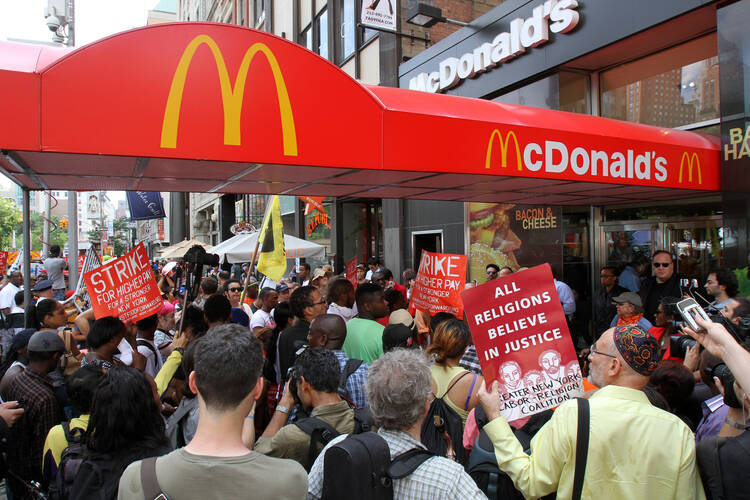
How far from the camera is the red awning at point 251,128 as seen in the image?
360cm

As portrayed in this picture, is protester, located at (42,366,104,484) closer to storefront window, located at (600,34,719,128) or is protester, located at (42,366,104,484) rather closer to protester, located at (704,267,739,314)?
protester, located at (704,267,739,314)

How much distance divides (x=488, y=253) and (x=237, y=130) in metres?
8.31

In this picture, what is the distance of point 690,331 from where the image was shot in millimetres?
2234

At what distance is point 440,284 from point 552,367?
11.0 feet

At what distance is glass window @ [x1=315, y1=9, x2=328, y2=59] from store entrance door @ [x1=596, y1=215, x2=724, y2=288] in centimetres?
1274

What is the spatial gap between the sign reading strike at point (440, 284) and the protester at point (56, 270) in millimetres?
8546

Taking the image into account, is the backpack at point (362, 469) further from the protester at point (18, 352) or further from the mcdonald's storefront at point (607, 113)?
the mcdonald's storefront at point (607, 113)

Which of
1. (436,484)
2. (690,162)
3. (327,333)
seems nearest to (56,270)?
(327,333)

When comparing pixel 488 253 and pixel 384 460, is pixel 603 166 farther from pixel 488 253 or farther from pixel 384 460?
pixel 488 253

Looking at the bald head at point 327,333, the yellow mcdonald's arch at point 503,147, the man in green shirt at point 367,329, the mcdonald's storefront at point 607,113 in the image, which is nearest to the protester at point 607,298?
the mcdonald's storefront at point 607,113

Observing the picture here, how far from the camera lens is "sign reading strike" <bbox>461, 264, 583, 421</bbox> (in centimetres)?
283

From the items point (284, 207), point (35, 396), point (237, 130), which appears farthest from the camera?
point (284, 207)

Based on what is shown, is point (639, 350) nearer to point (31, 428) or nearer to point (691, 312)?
point (691, 312)

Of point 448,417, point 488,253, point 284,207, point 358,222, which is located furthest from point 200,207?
point 448,417
